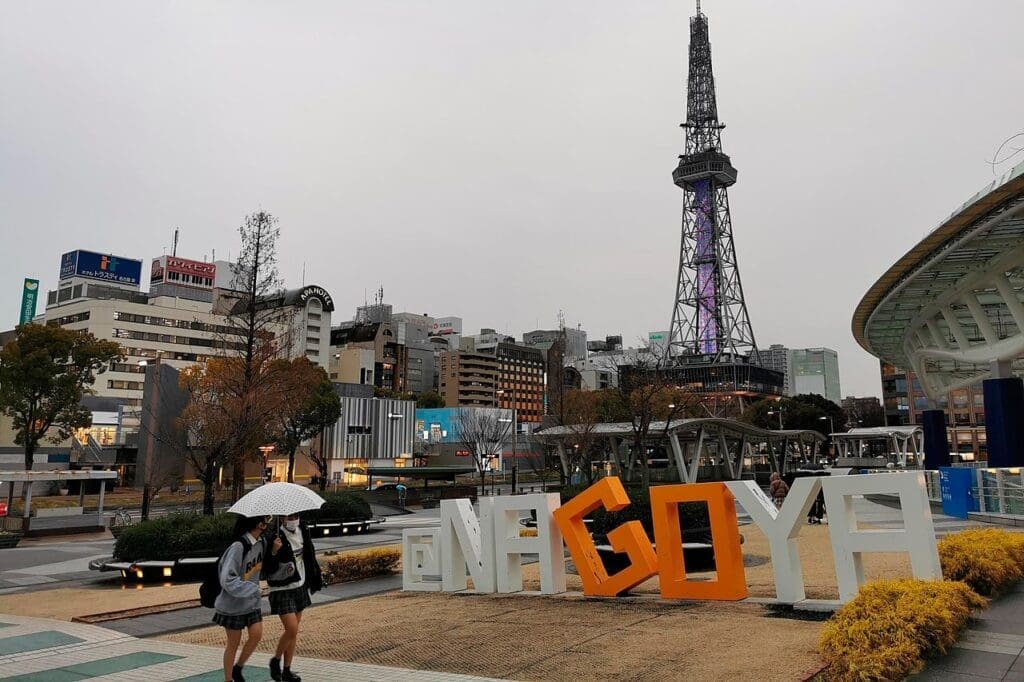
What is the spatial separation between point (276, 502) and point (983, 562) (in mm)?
8866

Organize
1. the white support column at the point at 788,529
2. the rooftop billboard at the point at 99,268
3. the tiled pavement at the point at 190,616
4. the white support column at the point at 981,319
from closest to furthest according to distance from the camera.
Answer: the white support column at the point at 788,529, the tiled pavement at the point at 190,616, the white support column at the point at 981,319, the rooftop billboard at the point at 99,268

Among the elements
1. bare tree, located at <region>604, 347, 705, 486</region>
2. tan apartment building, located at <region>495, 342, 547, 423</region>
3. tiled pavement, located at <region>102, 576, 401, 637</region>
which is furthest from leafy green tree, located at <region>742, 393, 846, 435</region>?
tiled pavement, located at <region>102, 576, 401, 637</region>

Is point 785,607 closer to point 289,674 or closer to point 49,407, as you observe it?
point 289,674

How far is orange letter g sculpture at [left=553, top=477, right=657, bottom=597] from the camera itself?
10.4 m

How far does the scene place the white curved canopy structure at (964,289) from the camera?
22.9 meters

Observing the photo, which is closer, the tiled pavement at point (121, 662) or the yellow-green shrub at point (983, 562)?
the tiled pavement at point (121, 662)

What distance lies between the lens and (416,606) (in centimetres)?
1128

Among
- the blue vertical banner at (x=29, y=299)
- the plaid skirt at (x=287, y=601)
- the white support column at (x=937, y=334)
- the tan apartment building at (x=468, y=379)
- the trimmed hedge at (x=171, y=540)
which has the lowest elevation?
the trimmed hedge at (x=171, y=540)

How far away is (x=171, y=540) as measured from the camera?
1627cm

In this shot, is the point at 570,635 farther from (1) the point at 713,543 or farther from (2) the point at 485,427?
(2) the point at 485,427

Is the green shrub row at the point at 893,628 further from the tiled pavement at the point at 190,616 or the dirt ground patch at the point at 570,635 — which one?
the tiled pavement at the point at 190,616

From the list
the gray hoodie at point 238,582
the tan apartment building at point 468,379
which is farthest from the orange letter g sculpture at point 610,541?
the tan apartment building at point 468,379

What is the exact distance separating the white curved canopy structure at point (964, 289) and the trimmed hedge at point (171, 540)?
23137 mm

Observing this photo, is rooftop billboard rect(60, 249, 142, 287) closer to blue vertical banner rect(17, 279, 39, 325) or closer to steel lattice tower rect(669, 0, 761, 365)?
blue vertical banner rect(17, 279, 39, 325)
